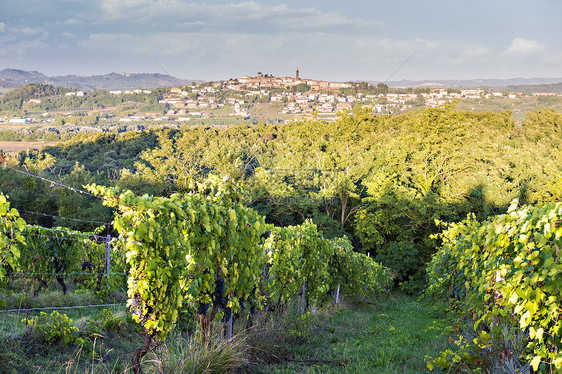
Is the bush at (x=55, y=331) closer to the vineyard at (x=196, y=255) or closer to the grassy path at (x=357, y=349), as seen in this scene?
the vineyard at (x=196, y=255)

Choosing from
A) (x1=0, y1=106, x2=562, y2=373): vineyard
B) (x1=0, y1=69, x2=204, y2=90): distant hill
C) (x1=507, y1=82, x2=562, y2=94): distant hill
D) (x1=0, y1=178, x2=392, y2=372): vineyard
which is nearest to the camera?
(x1=0, y1=106, x2=562, y2=373): vineyard

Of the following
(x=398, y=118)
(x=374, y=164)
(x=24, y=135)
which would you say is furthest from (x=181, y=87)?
(x=374, y=164)

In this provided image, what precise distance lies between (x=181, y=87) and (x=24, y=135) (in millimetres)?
46103

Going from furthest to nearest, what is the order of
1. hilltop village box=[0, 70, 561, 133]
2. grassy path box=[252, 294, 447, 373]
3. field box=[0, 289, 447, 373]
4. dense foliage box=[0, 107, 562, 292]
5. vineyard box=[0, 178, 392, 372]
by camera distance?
hilltop village box=[0, 70, 561, 133] → dense foliage box=[0, 107, 562, 292] → grassy path box=[252, 294, 447, 373] → field box=[0, 289, 447, 373] → vineyard box=[0, 178, 392, 372]

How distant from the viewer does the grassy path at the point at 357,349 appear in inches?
190

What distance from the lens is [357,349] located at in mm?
5727

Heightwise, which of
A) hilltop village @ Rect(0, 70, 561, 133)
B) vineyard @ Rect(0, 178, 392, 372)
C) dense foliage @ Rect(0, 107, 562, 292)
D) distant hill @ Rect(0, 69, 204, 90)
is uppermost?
distant hill @ Rect(0, 69, 204, 90)

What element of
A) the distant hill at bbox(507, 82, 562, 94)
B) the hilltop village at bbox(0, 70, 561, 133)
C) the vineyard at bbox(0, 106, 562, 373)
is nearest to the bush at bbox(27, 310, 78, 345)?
the vineyard at bbox(0, 106, 562, 373)

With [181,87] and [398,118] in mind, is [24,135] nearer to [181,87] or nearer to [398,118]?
[181,87]

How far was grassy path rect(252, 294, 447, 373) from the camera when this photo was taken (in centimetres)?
482

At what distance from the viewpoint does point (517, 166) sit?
30.2 metres

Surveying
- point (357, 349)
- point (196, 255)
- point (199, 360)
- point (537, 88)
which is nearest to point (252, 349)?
point (199, 360)

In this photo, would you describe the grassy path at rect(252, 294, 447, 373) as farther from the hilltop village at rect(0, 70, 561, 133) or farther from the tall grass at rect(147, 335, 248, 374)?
the hilltop village at rect(0, 70, 561, 133)

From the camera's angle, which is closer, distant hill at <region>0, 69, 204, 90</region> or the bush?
the bush
